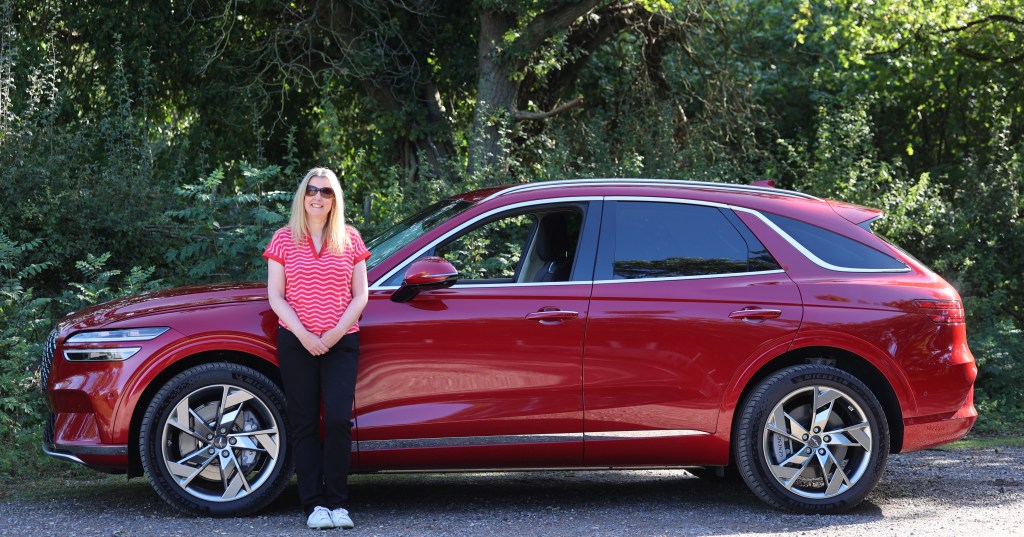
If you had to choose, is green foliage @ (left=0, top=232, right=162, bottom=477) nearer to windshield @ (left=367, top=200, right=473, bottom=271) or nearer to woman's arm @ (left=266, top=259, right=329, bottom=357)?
woman's arm @ (left=266, top=259, right=329, bottom=357)

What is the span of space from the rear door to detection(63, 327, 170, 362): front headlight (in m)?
2.24

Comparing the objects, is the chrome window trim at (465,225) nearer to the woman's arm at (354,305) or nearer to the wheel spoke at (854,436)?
the woman's arm at (354,305)

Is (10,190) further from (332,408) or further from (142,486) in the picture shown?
(332,408)

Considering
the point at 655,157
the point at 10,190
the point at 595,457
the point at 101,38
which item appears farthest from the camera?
the point at 101,38

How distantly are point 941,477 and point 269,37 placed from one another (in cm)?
995

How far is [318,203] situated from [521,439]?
159 centimetres

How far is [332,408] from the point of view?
567cm

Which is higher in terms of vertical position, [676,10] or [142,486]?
[676,10]

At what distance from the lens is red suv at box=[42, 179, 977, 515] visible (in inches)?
231

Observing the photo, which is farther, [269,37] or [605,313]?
[269,37]

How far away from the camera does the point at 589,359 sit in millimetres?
5961

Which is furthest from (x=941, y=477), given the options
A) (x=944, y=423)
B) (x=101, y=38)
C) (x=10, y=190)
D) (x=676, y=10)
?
(x=101, y=38)

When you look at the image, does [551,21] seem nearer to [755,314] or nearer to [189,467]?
[755,314]

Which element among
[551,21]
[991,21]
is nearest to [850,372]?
[551,21]
